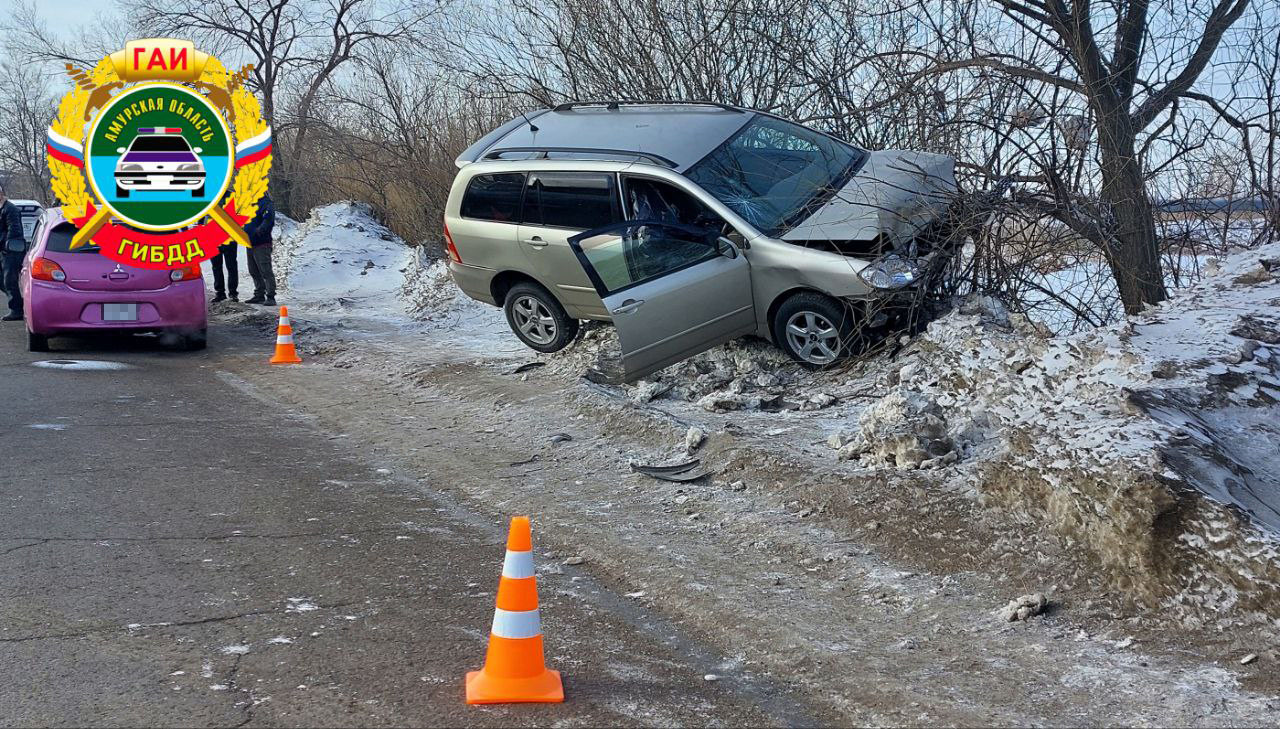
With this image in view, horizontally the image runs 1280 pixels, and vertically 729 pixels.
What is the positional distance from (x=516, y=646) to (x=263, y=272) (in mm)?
14040

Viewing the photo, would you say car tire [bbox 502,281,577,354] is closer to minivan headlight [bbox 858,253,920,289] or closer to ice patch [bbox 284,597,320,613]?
minivan headlight [bbox 858,253,920,289]

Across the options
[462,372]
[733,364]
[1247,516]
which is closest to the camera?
[1247,516]

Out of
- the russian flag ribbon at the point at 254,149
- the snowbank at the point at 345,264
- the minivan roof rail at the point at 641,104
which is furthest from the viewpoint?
the russian flag ribbon at the point at 254,149

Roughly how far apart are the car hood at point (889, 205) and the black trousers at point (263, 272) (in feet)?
33.4

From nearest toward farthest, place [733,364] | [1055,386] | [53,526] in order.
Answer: [53,526]
[1055,386]
[733,364]

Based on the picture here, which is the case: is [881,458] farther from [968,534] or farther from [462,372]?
[462,372]

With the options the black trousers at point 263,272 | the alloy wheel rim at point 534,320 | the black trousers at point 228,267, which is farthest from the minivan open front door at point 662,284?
the black trousers at point 228,267

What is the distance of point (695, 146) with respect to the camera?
1008 centimetres

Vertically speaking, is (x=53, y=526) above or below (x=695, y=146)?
below

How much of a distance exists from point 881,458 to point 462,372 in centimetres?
531

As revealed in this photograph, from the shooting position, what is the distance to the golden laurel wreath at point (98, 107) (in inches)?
659

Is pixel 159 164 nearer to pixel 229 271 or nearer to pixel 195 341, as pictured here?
pixel 229 271

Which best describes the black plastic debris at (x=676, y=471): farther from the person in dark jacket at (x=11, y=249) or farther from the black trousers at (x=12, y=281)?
the black trousers at (x=12, y=281)

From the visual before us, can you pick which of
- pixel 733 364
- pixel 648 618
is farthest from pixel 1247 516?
pixel 733 364
